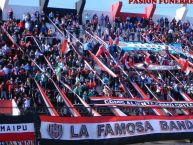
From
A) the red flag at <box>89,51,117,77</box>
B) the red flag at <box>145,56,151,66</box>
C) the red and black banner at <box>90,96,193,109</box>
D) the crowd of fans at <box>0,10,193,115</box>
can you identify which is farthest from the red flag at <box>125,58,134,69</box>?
the red and black banner at <box>90,96,193,109</box>

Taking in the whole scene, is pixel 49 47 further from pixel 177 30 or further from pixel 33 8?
pixel 177 30

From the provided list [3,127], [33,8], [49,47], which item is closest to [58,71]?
[49,47]

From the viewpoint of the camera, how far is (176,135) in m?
21.9

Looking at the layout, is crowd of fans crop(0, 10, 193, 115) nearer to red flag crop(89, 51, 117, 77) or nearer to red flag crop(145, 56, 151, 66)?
red flag crop(89, 51, 117, 77)

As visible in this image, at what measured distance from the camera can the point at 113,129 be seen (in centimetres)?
2005

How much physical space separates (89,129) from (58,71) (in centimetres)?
624

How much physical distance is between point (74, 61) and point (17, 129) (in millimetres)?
10878

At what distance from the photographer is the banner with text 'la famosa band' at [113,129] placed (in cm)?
1839

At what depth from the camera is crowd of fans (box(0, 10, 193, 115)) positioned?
23453mm

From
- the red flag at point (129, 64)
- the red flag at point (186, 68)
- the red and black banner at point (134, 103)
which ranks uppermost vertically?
the red flag at point (129, 64)

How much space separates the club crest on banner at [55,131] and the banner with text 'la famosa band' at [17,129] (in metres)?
1.08

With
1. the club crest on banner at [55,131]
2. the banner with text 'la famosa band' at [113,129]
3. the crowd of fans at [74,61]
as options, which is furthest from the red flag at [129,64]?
the club crest on banner at [55,131]

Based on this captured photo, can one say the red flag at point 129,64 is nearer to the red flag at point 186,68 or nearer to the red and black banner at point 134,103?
the red flag at point 186,68

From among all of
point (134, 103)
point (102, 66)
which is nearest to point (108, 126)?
point (134, 103)
